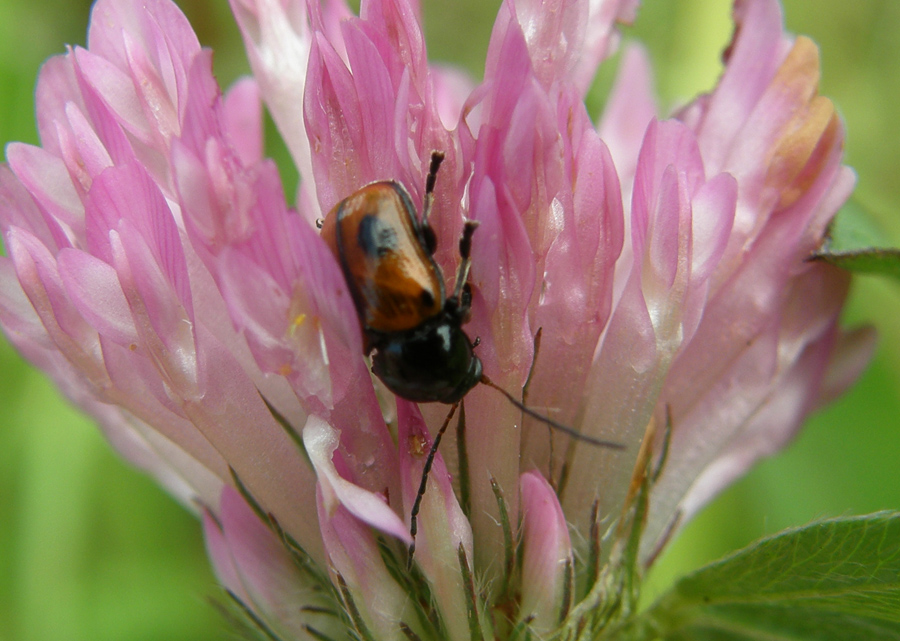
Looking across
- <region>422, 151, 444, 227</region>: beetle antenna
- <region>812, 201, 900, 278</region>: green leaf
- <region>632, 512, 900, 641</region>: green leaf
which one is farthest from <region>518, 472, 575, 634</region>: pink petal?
<region>812, 201, 900, 278</region>: green leaf

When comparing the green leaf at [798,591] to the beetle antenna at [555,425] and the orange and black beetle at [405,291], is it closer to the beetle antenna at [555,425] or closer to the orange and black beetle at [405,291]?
the beetle antenna at [555,425]

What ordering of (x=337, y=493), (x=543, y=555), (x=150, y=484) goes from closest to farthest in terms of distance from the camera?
(x=337, y=493), (x=543, y=555), (x=150, y=484)

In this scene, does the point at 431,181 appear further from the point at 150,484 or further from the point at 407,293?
the point at 150,484

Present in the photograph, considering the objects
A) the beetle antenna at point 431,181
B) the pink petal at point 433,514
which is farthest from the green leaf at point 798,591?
the beetle antenna at point 431,181

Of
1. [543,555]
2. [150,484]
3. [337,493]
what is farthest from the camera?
[150,484]

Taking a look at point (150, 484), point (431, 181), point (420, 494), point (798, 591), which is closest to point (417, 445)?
point (420, 494)

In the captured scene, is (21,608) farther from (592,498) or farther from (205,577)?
(592,498)

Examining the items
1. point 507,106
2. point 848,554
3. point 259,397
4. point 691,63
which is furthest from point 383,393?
point 691,63
